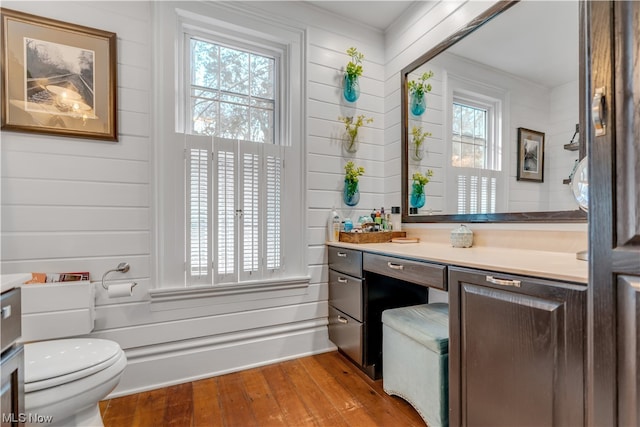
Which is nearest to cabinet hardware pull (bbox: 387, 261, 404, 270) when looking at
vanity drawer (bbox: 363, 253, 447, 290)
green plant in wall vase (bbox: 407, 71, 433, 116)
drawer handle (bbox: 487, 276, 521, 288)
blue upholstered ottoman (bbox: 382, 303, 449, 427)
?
vanity drawer (bbox: 363, 253, 447, 290)

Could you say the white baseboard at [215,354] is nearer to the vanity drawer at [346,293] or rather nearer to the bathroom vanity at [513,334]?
the vanity drawer at [346,293]

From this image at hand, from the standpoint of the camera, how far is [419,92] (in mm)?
2207

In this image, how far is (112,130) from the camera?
1712 millimetres

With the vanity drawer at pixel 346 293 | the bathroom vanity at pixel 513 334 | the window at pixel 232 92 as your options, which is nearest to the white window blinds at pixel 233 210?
the window at pixel 232 92

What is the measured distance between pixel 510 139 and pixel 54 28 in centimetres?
262

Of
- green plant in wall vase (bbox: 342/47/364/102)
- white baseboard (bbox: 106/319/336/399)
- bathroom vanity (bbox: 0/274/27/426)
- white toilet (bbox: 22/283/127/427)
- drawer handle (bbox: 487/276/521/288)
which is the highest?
green plant in wall vase (bbox: 342/47/364/102)

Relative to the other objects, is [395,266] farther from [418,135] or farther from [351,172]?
[418,135]

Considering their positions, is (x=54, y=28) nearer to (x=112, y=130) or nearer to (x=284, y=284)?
(x=112, y=130)

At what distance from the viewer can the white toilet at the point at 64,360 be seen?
1.12 meters

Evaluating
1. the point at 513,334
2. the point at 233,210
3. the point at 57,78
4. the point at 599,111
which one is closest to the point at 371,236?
the point at 233,210

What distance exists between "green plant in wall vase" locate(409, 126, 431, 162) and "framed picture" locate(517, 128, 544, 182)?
0.66m

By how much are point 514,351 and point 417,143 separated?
158 cm

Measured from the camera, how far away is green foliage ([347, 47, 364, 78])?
92.5 inches

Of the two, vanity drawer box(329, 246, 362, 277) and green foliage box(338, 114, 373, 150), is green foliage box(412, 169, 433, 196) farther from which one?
vanity drawer box(329, 246, 362, 277)
